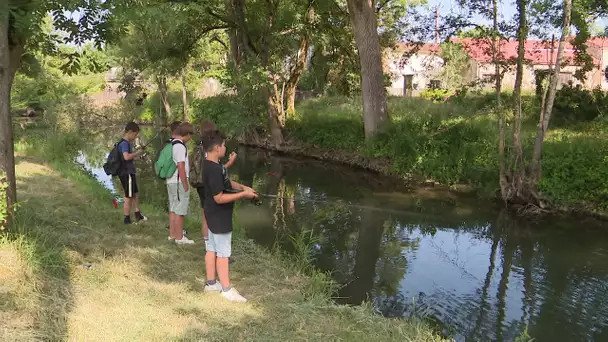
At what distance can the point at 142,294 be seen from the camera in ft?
15.4

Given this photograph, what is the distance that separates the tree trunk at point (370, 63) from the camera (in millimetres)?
14729

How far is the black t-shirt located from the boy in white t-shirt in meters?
1.40

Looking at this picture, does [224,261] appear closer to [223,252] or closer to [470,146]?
[223,252]

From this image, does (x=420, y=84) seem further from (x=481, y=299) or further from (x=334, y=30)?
(x=481, y=299)

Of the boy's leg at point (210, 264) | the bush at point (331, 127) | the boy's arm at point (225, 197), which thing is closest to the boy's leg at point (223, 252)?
the boy's leg at point (210, 264)

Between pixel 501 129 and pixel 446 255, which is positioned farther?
pixel 501 129

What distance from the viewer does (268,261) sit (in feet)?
20.9

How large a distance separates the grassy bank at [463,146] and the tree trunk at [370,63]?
20.2 inches

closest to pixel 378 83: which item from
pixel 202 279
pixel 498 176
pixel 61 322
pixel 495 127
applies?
pixel 495 127

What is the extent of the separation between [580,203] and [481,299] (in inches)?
204

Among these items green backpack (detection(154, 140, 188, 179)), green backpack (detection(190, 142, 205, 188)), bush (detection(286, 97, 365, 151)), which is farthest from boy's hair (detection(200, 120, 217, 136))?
bush (detection(286, 97, 365, 151))

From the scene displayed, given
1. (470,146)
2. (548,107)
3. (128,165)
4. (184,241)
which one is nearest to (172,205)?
(184,241)

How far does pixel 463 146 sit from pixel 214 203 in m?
9.79

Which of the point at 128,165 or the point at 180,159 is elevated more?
the point at 180,159
